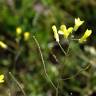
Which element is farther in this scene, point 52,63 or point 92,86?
point 52,63

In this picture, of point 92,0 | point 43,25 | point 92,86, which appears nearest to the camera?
point 92,86

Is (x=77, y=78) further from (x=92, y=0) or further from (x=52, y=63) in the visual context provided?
(x=92, y=0)

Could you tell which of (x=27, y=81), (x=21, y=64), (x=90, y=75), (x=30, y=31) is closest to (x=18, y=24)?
(x=30, y=31)

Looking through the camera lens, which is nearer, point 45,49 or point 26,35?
point 26,35

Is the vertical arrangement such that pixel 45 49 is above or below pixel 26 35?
below

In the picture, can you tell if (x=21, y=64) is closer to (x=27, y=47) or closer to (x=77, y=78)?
(x=27, y=47)

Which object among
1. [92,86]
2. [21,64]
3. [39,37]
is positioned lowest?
[92,86]

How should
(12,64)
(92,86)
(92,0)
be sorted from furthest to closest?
(92,0) → (12,64) → (92,86)

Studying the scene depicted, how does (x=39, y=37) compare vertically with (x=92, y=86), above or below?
above
